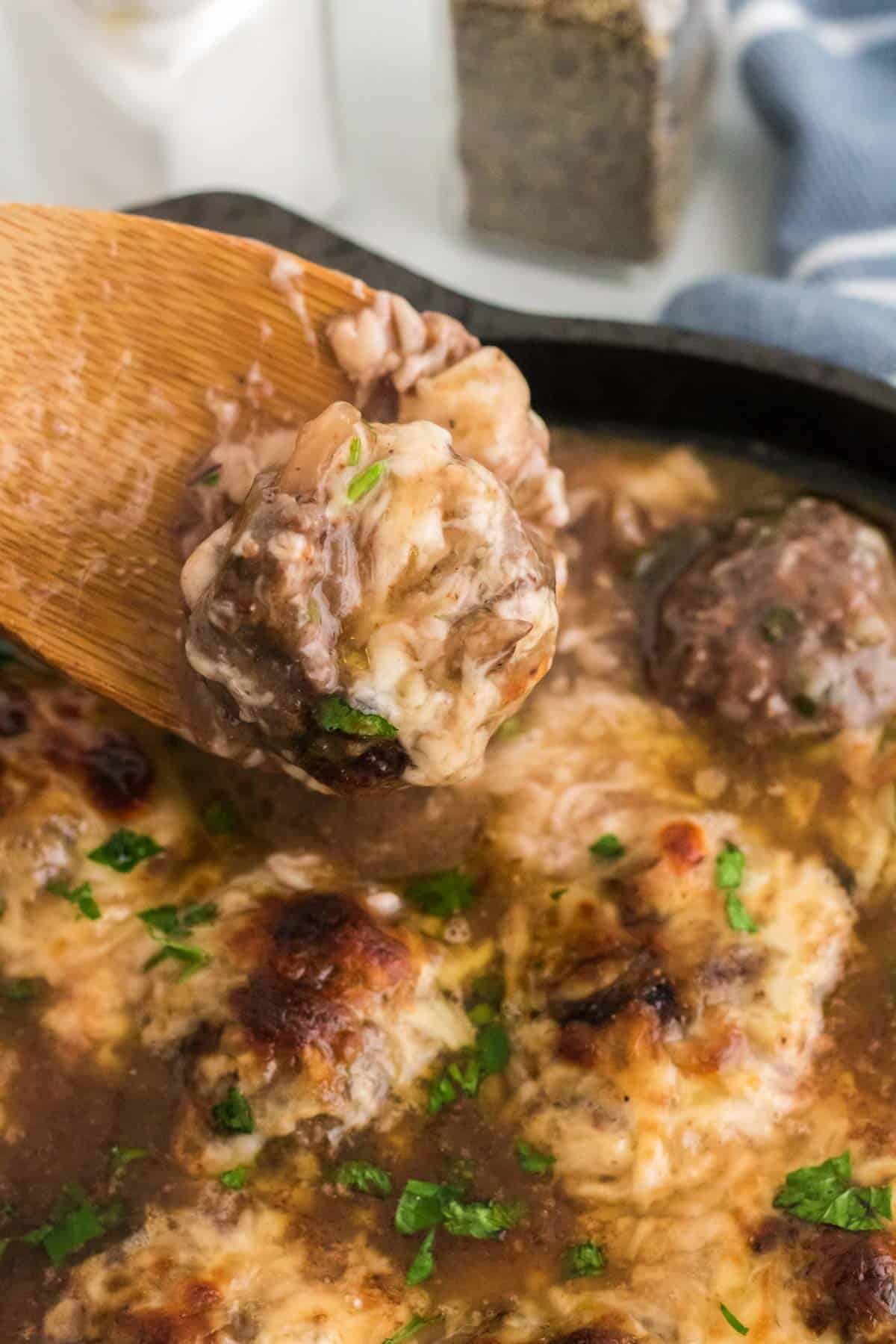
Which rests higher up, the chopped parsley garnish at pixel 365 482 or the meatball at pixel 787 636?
the chopped parsley garnish at pixel 365 482

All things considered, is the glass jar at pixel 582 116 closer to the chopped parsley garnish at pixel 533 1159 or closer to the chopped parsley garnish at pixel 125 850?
the chopped parsley garnish at pixel 125 850

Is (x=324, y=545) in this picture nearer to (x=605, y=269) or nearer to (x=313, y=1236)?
(x=313, y=1236)

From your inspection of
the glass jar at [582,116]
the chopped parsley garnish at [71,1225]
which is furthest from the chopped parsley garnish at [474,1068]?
the glass jar at [582,116]

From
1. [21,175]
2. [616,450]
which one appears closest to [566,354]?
[616,450]

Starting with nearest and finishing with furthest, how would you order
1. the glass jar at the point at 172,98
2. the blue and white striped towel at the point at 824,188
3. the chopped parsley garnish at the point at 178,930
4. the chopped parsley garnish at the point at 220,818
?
the chopped parsley garnish at the point at 178,930 → the chopped parsley garnish at the point at 220,818 → the blue and white striped towel at the point at 824,188 → the glass jar at the point at 172,98

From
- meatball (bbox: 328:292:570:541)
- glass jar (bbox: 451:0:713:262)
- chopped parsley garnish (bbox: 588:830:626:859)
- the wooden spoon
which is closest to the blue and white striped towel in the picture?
glass jar (bbox: 451:0:713:262)

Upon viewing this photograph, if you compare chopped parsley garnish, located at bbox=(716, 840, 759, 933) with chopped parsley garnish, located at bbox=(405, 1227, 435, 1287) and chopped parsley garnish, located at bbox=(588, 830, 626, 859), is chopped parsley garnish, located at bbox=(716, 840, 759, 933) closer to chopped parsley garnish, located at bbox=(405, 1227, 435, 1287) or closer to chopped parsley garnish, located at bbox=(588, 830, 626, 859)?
chopped parsley garnish, located at bbox=(588, 830, 626, 859)

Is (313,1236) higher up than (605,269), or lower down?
lower down
